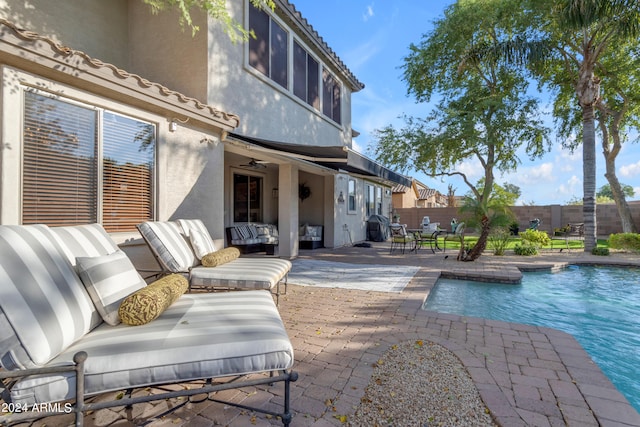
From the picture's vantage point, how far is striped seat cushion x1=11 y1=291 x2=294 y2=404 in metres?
1.74

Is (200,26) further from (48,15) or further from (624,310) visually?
(624,310)

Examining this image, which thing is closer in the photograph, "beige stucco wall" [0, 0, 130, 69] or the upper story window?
"beige stucco wall" [0, 0, 130, 69]

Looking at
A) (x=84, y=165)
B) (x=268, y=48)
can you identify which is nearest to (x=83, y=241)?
(x=84, y=165)

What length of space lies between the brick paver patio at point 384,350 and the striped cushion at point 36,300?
32.1 inches

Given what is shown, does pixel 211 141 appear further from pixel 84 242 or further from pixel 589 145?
pixel 589 145

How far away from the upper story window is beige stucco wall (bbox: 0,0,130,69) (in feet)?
10.3

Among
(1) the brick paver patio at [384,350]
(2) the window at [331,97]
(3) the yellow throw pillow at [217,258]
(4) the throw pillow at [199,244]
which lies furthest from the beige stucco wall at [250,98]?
(1) the brick paver patio at [384,350]

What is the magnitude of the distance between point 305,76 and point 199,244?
8.21 metres

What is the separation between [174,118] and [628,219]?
20.5 m

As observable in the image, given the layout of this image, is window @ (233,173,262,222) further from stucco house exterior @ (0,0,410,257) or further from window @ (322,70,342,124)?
window @ (322,70,342,124)

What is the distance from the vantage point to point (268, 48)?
29.0 feet

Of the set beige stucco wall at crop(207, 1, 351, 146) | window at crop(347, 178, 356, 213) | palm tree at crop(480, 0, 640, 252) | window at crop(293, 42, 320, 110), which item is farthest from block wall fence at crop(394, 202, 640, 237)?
beige stucco wall at crop(207, 1, 351, 146)

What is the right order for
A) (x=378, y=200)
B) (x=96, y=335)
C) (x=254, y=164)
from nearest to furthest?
(x=96, y=335)
(x=254, y=164)
(x=378, y=200)

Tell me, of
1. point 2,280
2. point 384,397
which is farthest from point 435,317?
point 2,280
